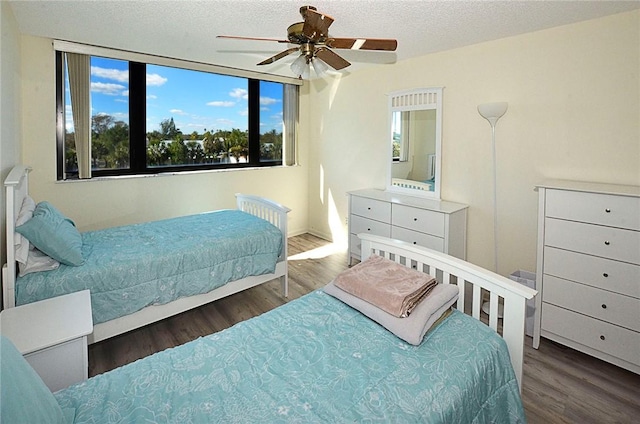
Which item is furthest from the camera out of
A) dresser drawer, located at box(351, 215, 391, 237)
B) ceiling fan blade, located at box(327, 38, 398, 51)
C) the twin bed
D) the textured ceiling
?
dresser drawer, located at box(351, 215, 391, 237)

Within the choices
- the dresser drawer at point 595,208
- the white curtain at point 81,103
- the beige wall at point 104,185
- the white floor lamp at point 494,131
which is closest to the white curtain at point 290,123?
the beige wall at point 104,185

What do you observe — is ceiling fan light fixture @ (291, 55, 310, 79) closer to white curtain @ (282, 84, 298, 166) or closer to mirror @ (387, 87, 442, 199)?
mirror @ (387, 87, 442, 199)

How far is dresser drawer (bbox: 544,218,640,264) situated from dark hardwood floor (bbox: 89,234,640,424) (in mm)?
761

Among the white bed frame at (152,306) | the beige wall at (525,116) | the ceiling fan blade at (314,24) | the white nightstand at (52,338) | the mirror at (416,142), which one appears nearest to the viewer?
the white nightstand at (52,338)

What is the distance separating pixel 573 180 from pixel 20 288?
12.7ft

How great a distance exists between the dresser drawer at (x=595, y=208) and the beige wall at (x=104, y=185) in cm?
355

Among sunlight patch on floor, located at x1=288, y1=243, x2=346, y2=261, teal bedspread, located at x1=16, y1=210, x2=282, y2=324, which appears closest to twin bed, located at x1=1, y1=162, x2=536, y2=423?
teal bedspread, located at x1=16, y1=210, x2=282, y2=324

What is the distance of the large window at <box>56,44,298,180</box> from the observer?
3559mm

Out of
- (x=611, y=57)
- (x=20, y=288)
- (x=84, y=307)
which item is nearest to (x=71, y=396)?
(x=84, y=307)

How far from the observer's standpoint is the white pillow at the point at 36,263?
2176 millimetres

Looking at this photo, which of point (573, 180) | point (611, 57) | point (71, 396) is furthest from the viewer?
point (573, 180)

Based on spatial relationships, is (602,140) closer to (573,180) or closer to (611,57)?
(573,180)

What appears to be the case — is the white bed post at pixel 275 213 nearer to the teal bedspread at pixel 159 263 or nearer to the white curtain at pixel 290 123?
the teal bedspread at pixel 159 263

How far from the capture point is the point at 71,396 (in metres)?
1.32
